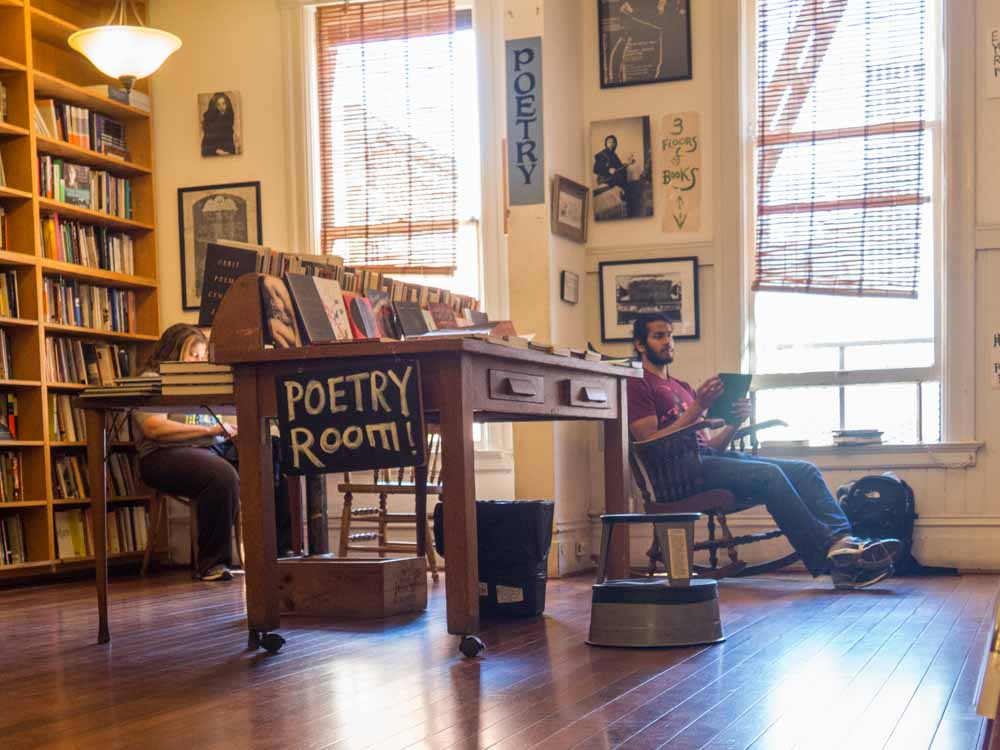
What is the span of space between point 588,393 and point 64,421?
3298mm

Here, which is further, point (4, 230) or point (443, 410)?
point (4, 230)

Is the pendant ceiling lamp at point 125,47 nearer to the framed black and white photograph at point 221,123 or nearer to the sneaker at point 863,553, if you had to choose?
the framed black and white photograph at point 221,123

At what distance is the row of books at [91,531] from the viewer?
20.0 ft

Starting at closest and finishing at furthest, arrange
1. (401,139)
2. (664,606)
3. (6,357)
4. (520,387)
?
(664,606) < (520,387) < (6,357) < (401,139)

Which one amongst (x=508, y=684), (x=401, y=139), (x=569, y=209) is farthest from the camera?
(x=401, y=139)

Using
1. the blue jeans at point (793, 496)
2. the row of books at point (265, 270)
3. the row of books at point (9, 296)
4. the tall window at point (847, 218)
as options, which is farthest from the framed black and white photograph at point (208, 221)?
the blue jeans at point (793, 496)

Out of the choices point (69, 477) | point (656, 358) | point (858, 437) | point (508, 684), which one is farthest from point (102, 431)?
point (858, 437)

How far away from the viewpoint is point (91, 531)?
6285mm

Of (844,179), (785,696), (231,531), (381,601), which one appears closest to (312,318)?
(381,601)

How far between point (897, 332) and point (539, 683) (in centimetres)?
345

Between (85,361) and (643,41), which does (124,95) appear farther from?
(643,41)

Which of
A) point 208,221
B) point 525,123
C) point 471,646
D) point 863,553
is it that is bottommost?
point 863,553

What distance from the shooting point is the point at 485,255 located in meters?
6.20

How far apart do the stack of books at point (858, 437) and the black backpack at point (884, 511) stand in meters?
0.21
